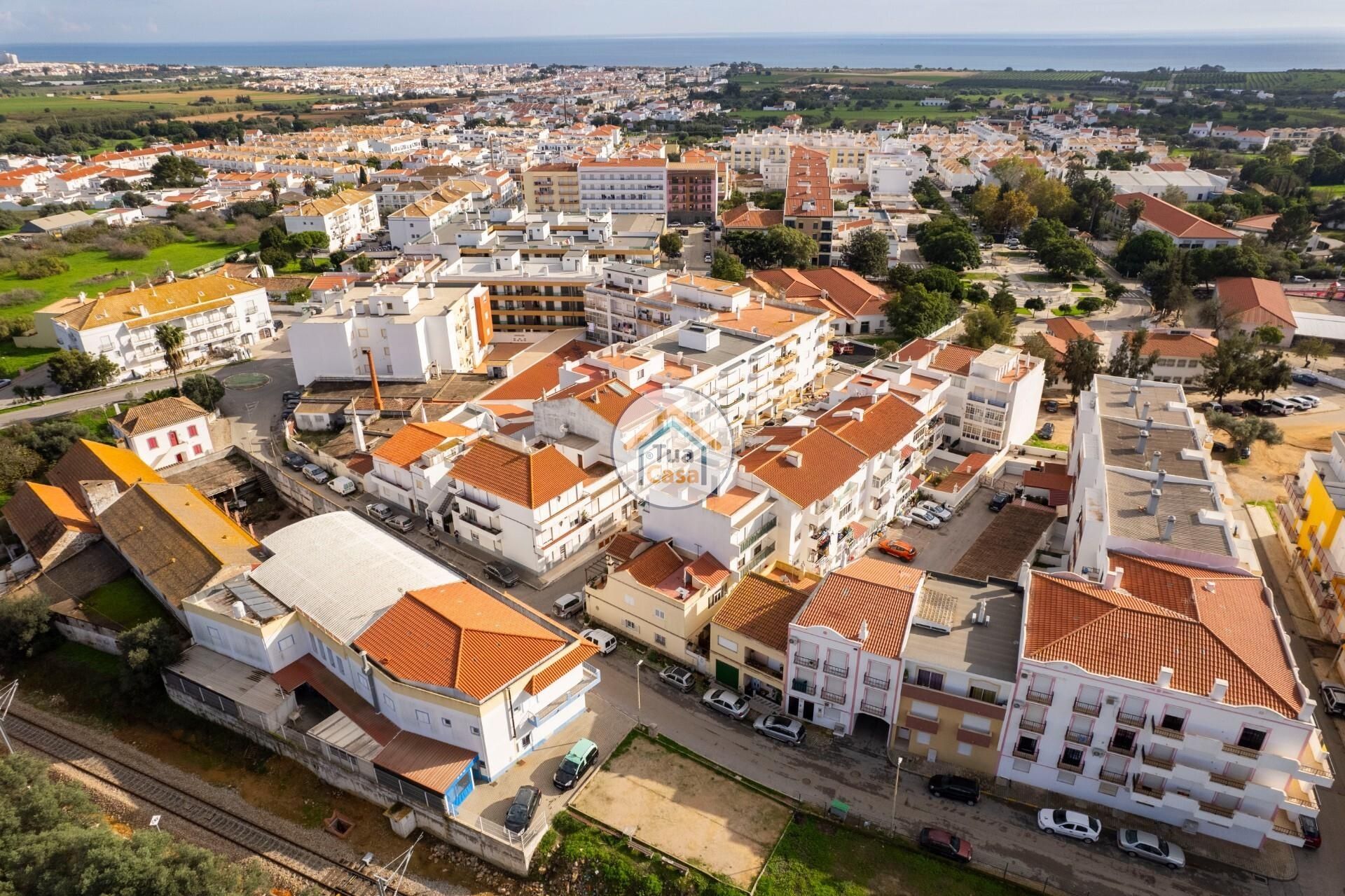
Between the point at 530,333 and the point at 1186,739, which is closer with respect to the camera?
the point at 1186,739

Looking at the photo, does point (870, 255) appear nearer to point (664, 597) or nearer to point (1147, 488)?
point (1147, 488)

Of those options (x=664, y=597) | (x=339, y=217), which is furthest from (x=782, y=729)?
(x=339, y=217)

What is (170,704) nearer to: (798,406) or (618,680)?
(618,680)

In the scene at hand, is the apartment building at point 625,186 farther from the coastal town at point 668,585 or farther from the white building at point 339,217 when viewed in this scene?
the coastal town at point 668,585

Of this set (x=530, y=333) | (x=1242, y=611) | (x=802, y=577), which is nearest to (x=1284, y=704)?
(x=1242, y=611)

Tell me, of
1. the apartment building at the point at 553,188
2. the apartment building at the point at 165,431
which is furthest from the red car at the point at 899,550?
the apartment building at the point at 553,188

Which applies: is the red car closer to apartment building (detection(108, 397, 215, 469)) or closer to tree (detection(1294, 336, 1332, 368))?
apartment building (detection(108, 397, 215, 469))
